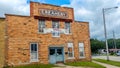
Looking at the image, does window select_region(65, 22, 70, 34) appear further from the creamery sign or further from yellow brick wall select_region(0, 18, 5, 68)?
yellow brick wall select_region(0, 18, 5, 68)

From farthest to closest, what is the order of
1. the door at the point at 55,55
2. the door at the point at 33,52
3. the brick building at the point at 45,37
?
the door at the point at 55,55
the door at the point at 33,52
the brick building at the point at 45,37

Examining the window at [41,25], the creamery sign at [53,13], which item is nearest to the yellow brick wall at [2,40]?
the window at [41,25]

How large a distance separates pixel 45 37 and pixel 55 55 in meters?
2.82

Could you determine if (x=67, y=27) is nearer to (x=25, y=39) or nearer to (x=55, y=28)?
(x=55, y=28)

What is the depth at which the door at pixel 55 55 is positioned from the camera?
28.8m

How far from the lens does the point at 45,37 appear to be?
28.4 metres

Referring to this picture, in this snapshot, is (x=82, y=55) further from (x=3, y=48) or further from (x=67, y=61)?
(x=3, y=48)

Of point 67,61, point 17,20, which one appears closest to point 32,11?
point 17,20

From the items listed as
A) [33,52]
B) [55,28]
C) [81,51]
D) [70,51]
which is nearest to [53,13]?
[55,28]

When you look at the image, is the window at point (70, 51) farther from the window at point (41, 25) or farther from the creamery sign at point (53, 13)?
the window at point (41, 25)

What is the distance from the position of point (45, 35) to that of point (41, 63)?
3639mm

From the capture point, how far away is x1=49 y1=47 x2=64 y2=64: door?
28.8m

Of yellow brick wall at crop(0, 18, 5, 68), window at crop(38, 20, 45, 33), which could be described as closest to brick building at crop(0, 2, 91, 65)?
window at crop(38, 20, 45, 33)

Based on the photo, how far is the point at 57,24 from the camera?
97.9ft
